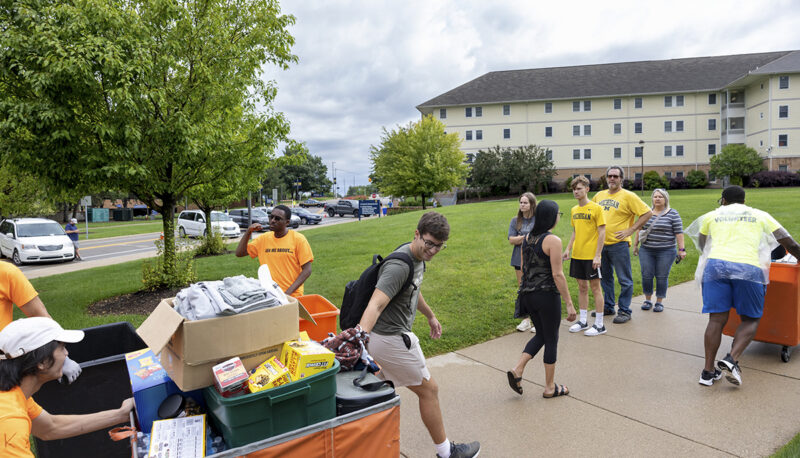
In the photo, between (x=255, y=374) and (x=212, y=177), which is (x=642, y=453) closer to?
(x=255, y=374)

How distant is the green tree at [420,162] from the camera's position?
1462 inches

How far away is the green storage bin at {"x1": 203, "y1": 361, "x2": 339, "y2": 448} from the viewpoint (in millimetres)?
2156

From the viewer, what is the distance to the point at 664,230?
6.91m

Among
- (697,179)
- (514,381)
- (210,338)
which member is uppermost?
(697,179)

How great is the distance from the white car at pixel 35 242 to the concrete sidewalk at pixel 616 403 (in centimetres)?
1861

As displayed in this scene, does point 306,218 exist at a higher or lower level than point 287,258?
lower

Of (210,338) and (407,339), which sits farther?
(407,339)

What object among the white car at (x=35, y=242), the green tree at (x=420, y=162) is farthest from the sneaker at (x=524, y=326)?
the green tree at (x=420, y=162)

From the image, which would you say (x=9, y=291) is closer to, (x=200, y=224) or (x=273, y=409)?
(x=273, y=409)

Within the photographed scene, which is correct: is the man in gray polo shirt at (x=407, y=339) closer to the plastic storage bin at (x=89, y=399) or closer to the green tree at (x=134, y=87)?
the plastic storage bin at (x=89, y=399)

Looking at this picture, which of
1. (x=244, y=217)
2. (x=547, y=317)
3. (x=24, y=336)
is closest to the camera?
(x=24, y=336)

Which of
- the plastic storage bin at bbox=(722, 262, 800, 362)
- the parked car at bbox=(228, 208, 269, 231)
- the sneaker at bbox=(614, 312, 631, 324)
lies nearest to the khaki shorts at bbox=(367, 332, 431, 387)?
the plastic storage bin at bbox=(722, 262, 800, 362)

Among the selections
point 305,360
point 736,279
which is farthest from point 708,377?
point 305,360

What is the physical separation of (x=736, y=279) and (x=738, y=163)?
165ft
